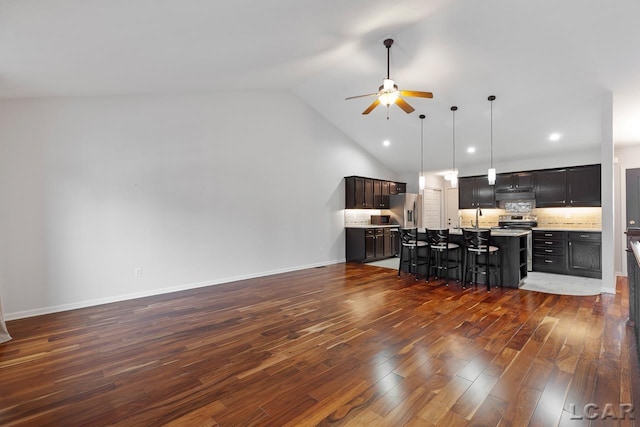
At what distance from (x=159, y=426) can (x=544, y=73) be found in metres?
6.23

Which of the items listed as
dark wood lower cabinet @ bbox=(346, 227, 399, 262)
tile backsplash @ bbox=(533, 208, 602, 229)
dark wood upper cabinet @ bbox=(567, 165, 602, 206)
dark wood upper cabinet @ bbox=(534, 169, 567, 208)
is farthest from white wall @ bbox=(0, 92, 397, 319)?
dark wood upper cabinet @ bbox=(567, 165, 602, 206)

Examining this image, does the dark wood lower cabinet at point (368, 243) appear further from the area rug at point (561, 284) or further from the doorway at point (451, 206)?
the area rug at point (561, 284)

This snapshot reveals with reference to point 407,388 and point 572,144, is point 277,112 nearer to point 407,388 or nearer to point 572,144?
point 407,388

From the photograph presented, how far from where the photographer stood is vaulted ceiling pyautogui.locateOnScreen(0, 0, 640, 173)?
2.55 metres

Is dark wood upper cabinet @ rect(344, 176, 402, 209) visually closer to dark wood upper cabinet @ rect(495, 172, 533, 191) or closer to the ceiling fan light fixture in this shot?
dark wood upper cabinet @ rect(495, 172, 533, 191)

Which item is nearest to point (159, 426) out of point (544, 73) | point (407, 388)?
point (407, 388)

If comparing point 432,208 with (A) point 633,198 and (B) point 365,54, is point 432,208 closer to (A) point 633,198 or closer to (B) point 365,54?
(A) point 633,198

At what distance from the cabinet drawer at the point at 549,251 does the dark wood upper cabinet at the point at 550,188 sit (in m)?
→ 1.11

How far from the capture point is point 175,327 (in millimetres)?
3326

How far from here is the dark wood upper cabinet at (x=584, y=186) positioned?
601 centimetres

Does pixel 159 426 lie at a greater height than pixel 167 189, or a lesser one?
lesser

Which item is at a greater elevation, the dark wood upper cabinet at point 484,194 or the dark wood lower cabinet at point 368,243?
the dark wood upper cabinet at point 484,194

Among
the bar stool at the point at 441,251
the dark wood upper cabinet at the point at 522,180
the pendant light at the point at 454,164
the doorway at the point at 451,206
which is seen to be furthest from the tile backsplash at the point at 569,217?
the bar stool at the point at 441,251

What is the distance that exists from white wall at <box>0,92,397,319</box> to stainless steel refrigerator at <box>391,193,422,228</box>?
2.66m
